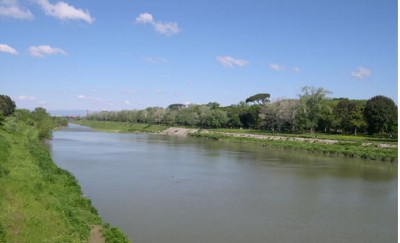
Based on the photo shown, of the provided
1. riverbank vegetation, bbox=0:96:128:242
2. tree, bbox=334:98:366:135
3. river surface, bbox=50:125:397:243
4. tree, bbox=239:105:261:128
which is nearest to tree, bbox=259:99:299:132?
tree, bbox=239:105:261:128

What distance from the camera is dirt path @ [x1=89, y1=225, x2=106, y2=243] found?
10.6 metres

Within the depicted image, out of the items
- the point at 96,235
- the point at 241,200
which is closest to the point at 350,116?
the point at 241,200

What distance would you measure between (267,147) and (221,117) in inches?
1243

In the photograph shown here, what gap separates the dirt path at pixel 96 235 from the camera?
416 inches

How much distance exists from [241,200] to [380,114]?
37425 mm

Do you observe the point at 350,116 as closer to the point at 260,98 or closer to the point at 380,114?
the point at 380,114

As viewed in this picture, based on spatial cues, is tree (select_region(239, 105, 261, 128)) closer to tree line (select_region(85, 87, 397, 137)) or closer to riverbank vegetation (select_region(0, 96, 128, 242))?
tree line (select_region(85, 87, 397, 137))

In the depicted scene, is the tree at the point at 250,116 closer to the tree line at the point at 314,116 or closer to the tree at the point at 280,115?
the tree line at the point at 314,116

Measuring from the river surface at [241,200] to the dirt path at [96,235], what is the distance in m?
1.33

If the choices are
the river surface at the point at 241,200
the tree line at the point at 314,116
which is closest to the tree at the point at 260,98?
the tree line at the point at 314,116

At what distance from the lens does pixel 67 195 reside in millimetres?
14055

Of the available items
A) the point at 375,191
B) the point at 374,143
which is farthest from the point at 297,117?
the point at 375,191

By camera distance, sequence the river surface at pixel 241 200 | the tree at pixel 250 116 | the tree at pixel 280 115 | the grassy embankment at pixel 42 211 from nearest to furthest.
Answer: the grassy embankment at pixel 42 211 → the river surface at pixel 241 200 → the tree at pixel 280 115 → the tree at pixel 250 116

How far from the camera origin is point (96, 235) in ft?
35.9
